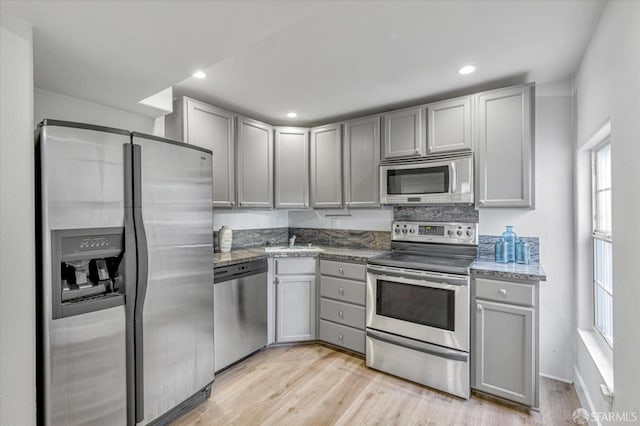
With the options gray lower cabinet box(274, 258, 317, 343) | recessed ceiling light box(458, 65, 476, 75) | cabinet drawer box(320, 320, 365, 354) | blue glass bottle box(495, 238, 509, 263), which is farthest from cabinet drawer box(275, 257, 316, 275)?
recessed ceiling light box(458, 65, 476, 75)

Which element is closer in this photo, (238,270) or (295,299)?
(238,270)

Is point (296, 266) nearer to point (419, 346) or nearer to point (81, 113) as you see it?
point (419, 346)

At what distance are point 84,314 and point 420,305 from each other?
2.26 meters

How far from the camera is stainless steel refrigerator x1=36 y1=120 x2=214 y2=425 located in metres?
1.50

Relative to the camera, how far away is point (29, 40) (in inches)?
52.8

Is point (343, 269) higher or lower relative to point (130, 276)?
lower

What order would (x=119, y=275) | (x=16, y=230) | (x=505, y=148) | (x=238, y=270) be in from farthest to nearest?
1. (x=238, y=270)
2. (x=505, y=148)
3. (x=119, y=275)
4. (x=16, y=230)

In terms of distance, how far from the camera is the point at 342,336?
3.07m

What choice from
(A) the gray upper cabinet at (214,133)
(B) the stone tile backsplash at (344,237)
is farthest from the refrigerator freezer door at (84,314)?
(B) the stone tile backsplash at (344,237)

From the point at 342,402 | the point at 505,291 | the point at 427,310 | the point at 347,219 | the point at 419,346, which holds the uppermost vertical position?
the point at 347,219

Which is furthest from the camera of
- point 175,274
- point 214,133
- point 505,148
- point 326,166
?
point 326,166

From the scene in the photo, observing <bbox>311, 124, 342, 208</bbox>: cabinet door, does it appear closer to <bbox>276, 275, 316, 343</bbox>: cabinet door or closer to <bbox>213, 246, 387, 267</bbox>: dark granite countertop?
<bbox>213, 246, 387, 267</bbox>: dark granite countertop

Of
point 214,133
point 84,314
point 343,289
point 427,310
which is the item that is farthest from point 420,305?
point 214,133

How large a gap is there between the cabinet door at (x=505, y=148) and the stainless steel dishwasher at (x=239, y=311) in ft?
7.07
